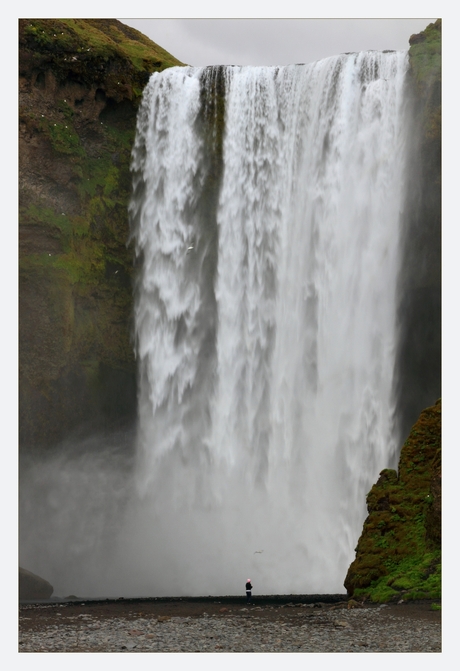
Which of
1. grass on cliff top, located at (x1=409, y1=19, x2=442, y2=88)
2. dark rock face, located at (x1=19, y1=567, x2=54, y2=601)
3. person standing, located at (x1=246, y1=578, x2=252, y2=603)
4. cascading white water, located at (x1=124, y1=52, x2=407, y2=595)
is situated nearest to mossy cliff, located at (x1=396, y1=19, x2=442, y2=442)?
grass on cliff top, located at (x1=409, y1=19, x2=442, y2=88)

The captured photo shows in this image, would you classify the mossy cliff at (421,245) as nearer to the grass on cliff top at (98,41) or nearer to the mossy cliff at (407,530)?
the mossy cliff at (407,530)

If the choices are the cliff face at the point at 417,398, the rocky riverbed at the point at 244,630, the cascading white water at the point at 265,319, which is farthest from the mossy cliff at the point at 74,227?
the cliff face at the point at 417,398

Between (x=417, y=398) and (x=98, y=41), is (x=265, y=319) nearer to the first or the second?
(x=417, y=398)

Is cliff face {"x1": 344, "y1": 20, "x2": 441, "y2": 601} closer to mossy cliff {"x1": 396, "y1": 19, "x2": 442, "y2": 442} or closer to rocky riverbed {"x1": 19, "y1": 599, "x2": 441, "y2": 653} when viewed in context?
mossy cliff {"x1": 396, "y1": 19, "x2": 442, "y2": 442}

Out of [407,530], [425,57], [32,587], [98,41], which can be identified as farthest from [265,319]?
[98,41]

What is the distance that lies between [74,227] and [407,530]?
1210cm

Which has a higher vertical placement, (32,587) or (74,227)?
(74,227)

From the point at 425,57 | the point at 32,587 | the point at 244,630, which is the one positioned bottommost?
the point at 244,630

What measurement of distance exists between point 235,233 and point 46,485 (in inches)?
323

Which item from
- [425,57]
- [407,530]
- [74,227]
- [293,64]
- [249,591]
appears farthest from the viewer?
[74,227]

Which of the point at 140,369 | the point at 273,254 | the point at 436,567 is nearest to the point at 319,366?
the point at 273,254

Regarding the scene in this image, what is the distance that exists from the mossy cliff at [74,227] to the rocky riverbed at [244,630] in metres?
7.40

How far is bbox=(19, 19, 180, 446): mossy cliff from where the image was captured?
22.0 meters

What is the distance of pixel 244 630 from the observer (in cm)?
1401
